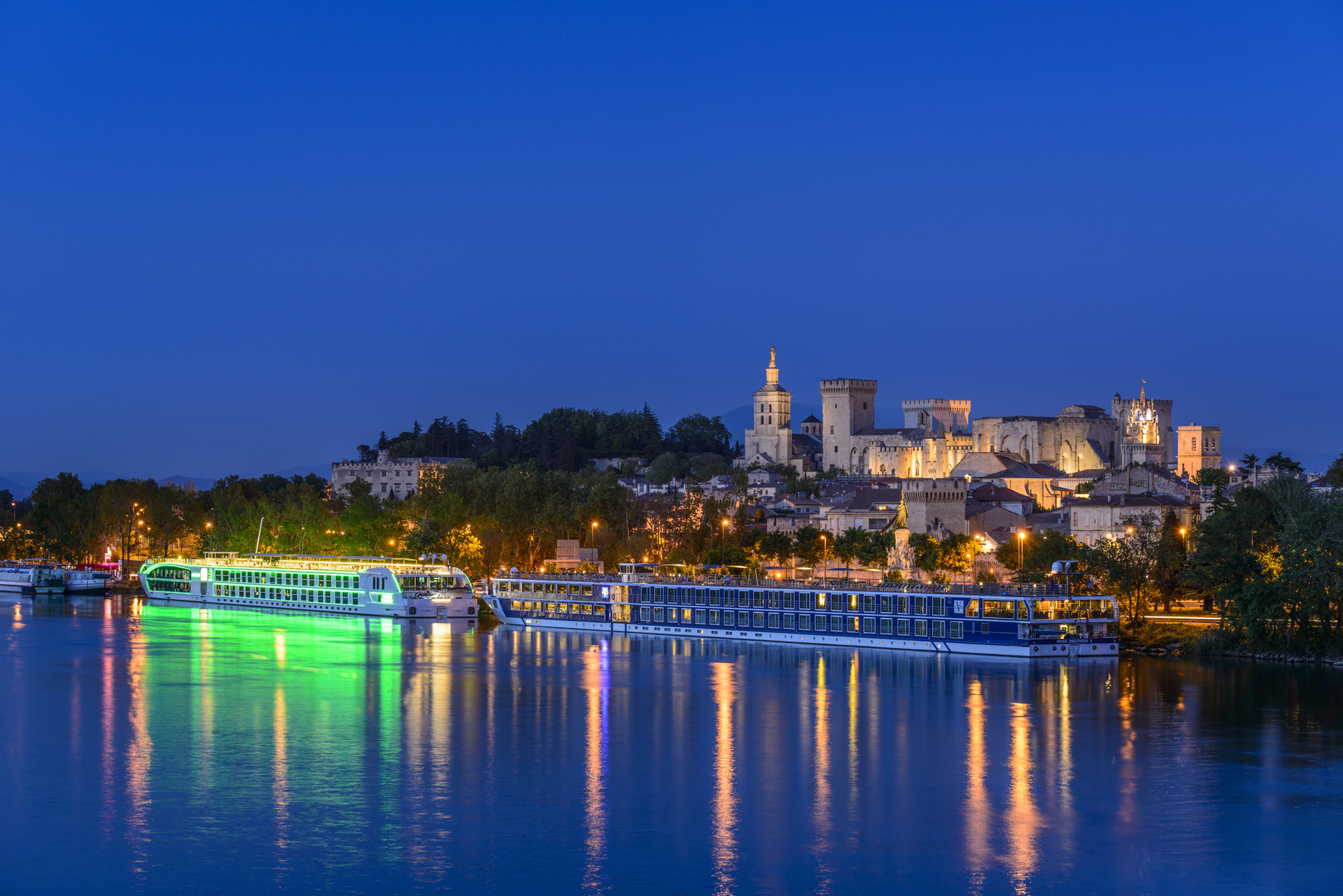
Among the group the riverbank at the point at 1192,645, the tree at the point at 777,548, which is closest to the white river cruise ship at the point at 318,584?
the tree at the point at 777,548

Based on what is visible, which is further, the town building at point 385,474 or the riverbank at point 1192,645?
the town building at point 385,474

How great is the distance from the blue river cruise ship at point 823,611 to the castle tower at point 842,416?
73375mm

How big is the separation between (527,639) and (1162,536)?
73.1ft

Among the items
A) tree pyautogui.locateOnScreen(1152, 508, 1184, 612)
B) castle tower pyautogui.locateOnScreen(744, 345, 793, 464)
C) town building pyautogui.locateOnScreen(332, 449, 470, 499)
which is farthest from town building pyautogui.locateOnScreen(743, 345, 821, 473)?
tree pyautogui.locateOnScreen(1152, 508, 1184, 612)

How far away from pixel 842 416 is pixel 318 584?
73887mm

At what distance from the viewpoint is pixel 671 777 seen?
91.0 feet

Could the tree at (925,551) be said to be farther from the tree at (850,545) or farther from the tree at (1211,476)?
the tree at (1211,476)

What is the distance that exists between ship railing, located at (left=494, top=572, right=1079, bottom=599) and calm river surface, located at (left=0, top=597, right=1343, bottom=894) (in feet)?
9.33

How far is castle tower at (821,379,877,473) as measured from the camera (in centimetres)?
13175

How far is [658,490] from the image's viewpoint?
104938mm

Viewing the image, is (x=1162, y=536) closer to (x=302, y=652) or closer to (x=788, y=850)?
(x=302, y=652)

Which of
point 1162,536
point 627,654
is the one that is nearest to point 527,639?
point 627,654

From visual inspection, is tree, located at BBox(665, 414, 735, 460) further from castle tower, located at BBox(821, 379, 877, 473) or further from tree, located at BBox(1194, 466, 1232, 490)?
tree, located at BBox(1194, 466, 1232, 490)

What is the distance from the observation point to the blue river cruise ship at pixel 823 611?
4500 cm
